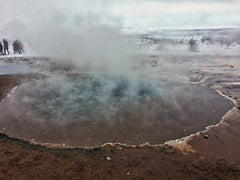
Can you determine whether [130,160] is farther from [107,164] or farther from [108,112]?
[108,112]

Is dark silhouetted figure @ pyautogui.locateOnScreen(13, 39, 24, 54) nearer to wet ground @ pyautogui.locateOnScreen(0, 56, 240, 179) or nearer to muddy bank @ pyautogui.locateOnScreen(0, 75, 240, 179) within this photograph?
wet ground @ pyautogui.locateOnScreen(0, 56, 240, 179)

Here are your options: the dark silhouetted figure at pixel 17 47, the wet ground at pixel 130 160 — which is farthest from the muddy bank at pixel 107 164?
the dark silhouetted figure at pixel 17 47

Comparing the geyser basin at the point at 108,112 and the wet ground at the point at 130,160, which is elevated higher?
the geyser basin at the point at 108,112

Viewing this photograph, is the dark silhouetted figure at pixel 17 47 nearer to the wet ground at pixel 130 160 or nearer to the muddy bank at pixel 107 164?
the wet ground at pixel 130 160

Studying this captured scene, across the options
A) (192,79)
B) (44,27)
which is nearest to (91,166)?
(192,79)

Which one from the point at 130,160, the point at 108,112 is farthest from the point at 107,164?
the point at 108,112

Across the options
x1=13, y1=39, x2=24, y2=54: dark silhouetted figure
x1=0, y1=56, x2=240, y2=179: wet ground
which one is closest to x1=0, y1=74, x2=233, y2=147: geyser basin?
x1=0, y1=56, x2=240, y2=179: wet ground
